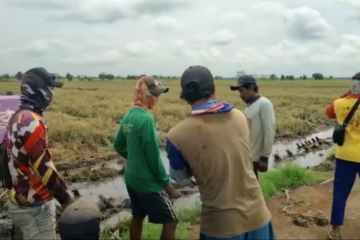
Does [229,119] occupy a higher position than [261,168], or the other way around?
[229,119]

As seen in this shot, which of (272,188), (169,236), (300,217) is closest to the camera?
(169,236)

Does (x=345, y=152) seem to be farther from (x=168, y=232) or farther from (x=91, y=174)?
(x=91, y=174)

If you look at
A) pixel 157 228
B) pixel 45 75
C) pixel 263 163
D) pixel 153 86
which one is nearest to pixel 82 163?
pixel 157 228

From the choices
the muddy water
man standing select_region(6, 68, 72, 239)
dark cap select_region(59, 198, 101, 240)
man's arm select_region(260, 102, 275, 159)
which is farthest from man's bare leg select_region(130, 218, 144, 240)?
the muddy water

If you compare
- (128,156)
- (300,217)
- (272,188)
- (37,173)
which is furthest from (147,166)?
(272,188)

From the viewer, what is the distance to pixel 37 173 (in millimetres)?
3098

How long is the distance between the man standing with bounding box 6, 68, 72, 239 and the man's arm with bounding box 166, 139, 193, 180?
2.86ft

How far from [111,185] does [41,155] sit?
268 inches

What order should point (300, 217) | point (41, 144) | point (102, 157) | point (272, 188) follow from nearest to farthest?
point (41, 144)
point (300, 217)
point (272, 188)
point (102, 157)

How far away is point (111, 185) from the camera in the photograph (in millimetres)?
9727

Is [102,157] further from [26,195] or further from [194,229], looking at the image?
[26,195]

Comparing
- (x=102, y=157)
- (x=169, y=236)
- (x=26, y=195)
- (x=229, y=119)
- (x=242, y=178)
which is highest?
(x=229, y=119)

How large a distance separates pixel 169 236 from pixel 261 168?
1.72m

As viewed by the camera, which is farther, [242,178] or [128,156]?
[128,156]
